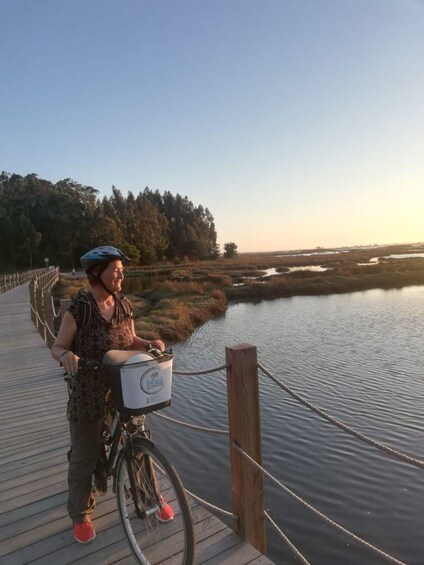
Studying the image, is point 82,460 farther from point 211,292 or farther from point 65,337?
point 211,292

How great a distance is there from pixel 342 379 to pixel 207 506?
10.5 meters

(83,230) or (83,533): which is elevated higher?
(83,230)

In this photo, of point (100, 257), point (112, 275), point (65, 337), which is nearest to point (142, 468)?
point (65, 337)

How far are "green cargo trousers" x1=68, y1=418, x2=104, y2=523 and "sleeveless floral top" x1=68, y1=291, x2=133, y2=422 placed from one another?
0.09m

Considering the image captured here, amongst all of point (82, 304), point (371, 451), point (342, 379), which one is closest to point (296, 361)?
point (342, 379)

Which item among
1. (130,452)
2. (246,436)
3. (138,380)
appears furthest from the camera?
(246,436)

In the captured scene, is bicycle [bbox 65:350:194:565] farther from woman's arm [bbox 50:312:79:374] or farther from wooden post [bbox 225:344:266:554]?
wooden post [bbox 225:344:266:554]

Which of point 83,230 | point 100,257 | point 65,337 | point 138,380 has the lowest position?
point 138,380

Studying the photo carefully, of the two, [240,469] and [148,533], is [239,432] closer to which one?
[240,469]

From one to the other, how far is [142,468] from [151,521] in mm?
559

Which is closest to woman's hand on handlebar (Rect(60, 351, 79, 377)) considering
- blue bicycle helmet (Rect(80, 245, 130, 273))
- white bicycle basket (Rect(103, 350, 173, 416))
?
white bicycle basket (Rect(103, 350, 173, 416))

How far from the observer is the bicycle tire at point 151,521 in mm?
2635

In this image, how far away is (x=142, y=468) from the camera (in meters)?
2.90

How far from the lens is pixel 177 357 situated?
17797mm
